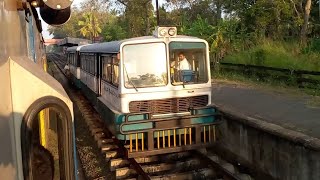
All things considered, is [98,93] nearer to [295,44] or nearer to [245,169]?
[245,169]

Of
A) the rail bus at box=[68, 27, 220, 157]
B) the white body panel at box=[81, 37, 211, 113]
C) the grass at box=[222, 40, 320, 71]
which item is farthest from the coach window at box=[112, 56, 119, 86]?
the grass at box=[222, 40, 320, 71]

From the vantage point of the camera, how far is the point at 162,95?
8.08m

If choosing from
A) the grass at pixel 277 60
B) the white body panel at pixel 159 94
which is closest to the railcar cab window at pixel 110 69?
the white body panel at pixel 159 94

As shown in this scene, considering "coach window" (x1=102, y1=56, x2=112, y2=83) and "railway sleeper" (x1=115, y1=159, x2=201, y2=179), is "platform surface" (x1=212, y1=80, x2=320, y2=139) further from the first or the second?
"coach window" (x1=102, y1=56, x2=112, y2=83)

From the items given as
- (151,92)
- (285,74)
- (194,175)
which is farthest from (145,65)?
(285,74)

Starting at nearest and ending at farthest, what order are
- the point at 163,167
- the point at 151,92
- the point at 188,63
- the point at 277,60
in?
the point at 163,167
the point at 151,92
the point at 188,63
the point at 277,60

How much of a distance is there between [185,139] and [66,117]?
245 inches

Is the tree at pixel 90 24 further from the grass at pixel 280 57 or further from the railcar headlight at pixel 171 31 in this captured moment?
the railcar headlight at pixel 171 31

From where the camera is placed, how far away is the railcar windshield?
26.3 feet

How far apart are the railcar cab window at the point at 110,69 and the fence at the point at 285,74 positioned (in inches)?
286

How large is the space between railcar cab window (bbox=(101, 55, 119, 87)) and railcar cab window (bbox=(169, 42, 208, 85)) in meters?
1.19

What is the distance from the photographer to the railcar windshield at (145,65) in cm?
803

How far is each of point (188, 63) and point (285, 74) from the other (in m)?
7.91

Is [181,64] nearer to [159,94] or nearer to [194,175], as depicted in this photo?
[159,94]
